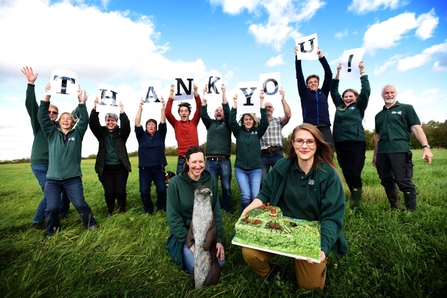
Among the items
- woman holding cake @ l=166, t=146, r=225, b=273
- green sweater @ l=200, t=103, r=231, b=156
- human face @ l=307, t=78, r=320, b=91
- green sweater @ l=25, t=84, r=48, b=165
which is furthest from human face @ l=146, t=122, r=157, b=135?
human face @ l=307, t=78, r=320, b=91

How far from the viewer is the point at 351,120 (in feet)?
19.3

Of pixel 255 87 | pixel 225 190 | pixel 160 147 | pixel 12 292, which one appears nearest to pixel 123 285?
pixel 12 292

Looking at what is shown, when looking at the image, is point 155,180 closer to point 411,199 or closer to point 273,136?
point 273,136

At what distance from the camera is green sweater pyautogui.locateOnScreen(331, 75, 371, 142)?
5.81m

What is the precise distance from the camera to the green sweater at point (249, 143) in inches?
239

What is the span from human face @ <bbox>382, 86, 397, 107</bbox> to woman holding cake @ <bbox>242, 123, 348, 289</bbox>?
3.56m

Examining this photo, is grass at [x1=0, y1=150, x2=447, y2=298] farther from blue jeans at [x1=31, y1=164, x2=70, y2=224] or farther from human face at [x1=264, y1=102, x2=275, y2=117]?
human face at [x1=264, y1=102, x2=275, y2=117]

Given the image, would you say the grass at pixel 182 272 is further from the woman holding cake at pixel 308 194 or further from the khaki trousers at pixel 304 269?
the woman holding cake at pixel 308 194

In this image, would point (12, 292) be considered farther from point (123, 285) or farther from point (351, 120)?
point (351, 120)

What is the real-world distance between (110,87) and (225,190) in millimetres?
4204

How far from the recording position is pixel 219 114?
272 inches

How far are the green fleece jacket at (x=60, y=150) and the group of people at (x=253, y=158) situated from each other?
0.02 metres

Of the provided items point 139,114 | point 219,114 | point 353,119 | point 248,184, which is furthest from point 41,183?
point 353,119

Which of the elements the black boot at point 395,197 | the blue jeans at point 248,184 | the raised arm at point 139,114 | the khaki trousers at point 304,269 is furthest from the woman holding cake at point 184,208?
the black boot at point 395,197
